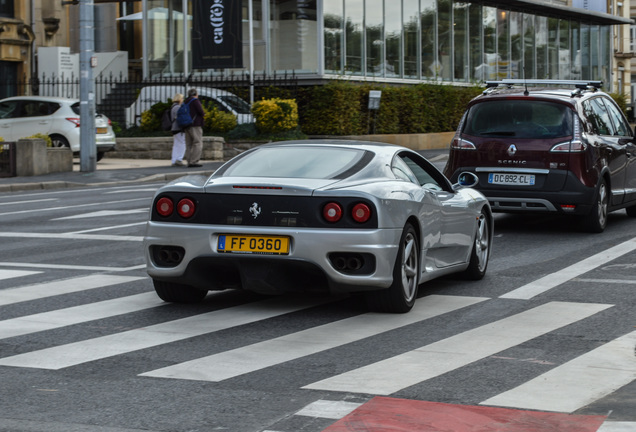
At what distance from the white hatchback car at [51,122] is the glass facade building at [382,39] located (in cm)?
787

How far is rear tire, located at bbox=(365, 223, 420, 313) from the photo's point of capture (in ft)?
26.8

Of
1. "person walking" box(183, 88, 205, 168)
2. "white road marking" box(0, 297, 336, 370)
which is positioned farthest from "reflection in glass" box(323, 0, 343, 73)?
"white road marking" box(0, 297, 336, 370)

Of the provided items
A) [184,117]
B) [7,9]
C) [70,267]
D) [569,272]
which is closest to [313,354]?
[569,272]

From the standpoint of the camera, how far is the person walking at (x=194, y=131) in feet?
92.9

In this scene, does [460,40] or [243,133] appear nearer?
[243,133]

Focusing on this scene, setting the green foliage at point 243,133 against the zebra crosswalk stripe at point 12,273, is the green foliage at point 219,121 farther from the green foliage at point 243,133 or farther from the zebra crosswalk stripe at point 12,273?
the zebra crosswalk stripe at point 12,273

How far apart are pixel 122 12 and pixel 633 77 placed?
145 feet

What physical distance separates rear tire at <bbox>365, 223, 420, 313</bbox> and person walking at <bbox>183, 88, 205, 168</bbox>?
20.2 metres

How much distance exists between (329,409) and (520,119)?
8865mm

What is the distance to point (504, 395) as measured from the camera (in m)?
5.81

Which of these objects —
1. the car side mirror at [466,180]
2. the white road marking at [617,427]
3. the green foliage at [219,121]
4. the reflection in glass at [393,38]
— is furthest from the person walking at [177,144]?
the white road marking at [617,427]

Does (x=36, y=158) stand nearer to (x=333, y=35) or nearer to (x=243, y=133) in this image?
(x=243, y=133)

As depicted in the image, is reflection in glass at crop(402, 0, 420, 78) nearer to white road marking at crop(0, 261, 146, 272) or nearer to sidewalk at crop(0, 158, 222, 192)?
sidewalk at crop(0, 158, 222, 192)

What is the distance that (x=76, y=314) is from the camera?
8.25 meters
